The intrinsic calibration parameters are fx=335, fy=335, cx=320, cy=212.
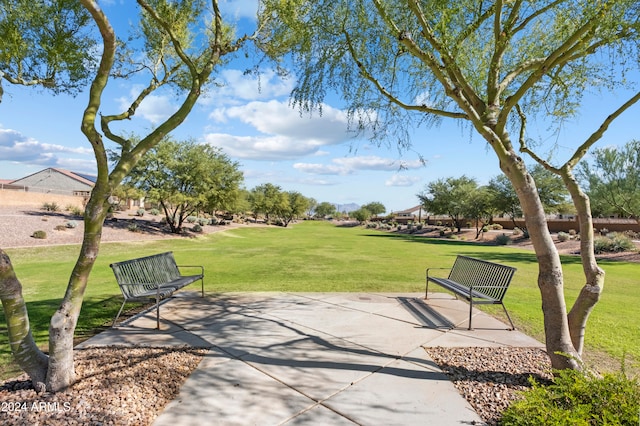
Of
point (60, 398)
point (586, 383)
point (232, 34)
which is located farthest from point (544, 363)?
point (232, 34)

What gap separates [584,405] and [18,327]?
500cm

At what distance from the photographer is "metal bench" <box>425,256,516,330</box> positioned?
6.11 metres

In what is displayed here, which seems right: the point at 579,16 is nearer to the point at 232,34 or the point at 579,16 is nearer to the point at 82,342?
the point at 232,34

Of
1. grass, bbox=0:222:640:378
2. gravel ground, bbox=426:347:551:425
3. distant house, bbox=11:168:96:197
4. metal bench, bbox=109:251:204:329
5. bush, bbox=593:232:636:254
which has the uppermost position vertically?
distant house, bbox=11:168:96:197

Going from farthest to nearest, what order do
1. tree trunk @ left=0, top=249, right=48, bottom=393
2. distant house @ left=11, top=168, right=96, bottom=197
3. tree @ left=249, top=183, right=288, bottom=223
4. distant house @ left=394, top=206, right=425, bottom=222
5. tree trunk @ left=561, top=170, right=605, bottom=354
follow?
distant house @ left=394, top=206, right=425, bottom=222, distant house @ left=11, top=168, right=96, bottom=197, tree @ left=249, top=183, right=288, bottom=223, tree trunk @ left=561, top=170, right=605, bottom=354, tree trunk @ left=0, top=249, right=48, bottom=393

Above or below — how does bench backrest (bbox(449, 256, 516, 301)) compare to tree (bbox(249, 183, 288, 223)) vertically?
below

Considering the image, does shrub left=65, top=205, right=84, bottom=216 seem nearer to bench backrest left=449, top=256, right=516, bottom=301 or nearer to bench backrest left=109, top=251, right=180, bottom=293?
bench backrest left=109, top=251, right=180, bottom=293

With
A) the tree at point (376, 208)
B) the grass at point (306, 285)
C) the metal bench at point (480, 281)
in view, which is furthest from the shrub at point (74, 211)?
the tree at point (376, 208)

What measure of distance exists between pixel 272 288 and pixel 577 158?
7.37 metres

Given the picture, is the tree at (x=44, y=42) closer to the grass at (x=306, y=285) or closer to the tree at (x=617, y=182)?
the grass at (x=306, y=285)

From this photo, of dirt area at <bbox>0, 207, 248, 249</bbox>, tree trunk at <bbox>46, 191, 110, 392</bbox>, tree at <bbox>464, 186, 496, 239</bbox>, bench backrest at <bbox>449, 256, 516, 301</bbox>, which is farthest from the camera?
tree at <bbox>464, 186, 496, 239</bbox>

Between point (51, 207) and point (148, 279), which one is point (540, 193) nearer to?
point (148, 279)

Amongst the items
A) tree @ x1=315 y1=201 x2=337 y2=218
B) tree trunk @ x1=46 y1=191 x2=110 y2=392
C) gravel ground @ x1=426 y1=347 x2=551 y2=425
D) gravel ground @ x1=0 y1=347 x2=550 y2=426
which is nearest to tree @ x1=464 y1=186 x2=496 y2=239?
gravel ground @ x1=426 y1=347 x2=551 y2=425

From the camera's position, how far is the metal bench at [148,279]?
5.81 metres
